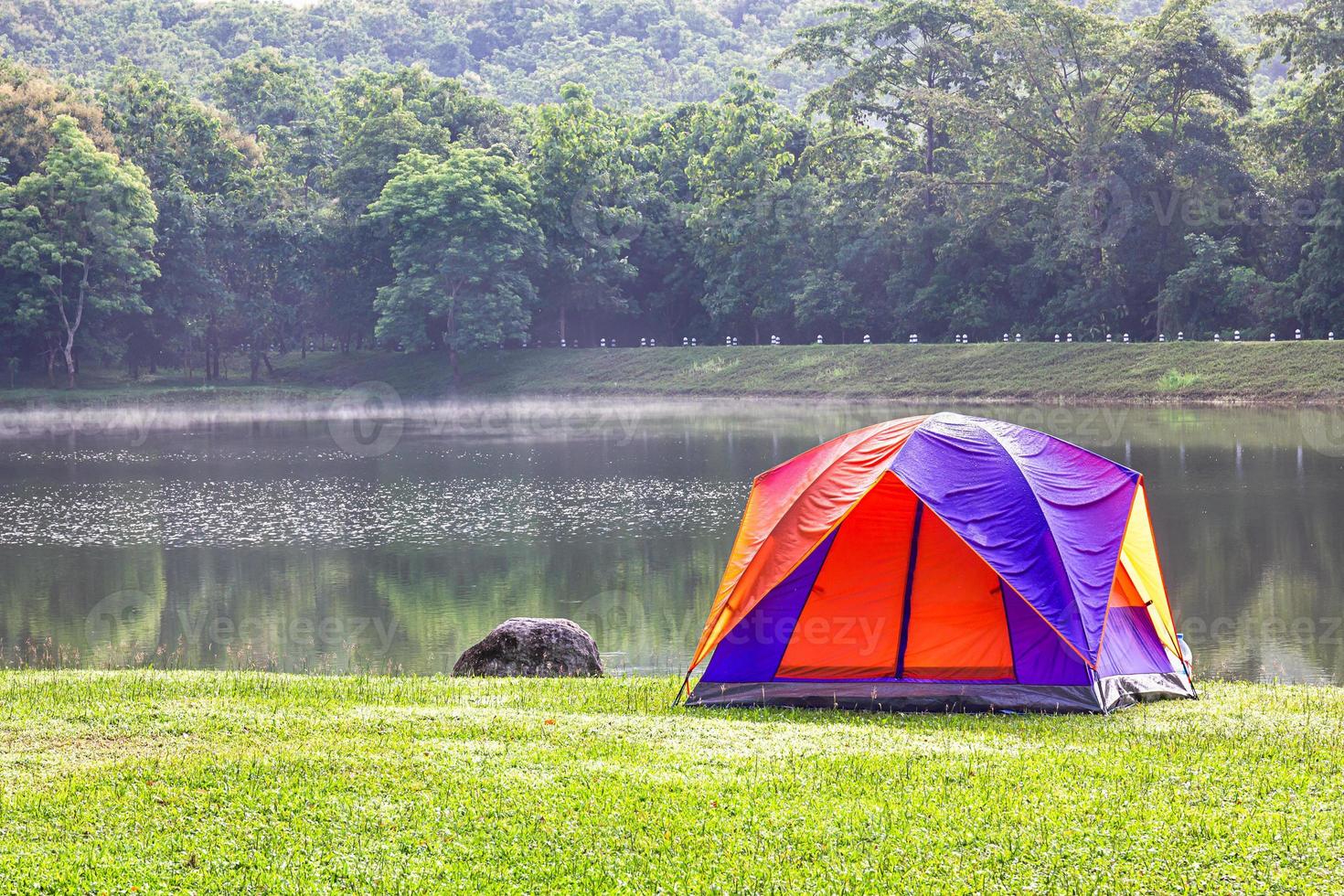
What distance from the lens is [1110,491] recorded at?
10094 millimetres

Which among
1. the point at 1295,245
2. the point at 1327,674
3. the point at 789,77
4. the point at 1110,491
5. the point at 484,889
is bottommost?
the point at 1327,674

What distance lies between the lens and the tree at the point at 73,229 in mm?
54219

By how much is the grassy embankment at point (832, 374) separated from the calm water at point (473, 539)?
486cm

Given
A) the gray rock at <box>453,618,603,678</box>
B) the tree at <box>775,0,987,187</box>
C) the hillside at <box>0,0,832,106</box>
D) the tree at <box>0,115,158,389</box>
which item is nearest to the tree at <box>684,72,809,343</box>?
the tree at <box>775,0,987,187</box>

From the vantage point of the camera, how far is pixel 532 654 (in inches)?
439

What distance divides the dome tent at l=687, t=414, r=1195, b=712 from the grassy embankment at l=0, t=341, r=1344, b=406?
33968 millimetres

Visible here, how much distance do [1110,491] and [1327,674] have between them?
2913 millimetres

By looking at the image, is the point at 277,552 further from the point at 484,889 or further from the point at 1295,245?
the point at 1295,245

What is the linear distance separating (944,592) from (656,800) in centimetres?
378

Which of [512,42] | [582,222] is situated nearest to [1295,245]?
[582,222]

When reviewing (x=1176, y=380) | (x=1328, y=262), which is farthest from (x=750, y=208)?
(x=1328, y=262)

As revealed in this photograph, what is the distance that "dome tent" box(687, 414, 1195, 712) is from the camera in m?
9.25

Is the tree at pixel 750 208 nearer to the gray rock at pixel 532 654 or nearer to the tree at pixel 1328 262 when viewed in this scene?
the tree at pixel 1328 262

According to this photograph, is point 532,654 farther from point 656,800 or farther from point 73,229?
point 73,229
